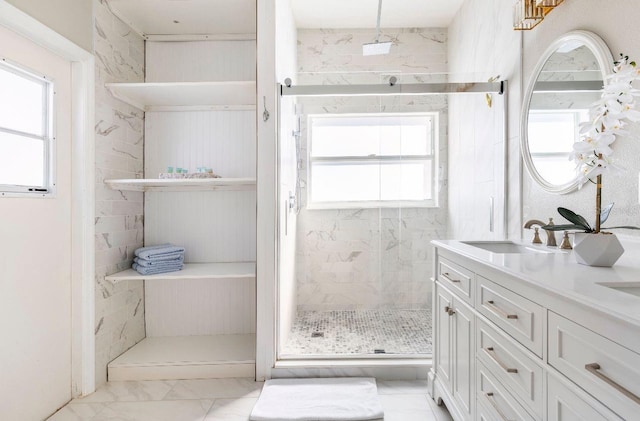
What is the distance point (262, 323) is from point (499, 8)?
8.14ft

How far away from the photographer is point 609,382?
2.35 feet

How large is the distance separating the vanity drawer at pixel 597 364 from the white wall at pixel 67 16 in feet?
7.68

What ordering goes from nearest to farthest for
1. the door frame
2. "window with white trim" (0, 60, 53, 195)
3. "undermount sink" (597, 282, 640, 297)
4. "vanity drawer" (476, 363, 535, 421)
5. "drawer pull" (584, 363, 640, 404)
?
"drawer pull" (584, 363, 640, 404), "undermount sink" (597, 282, 640, 297), "vanity drawer" (476, 363, 535, 421), "window with white trim" (0, 60, 53, 195), the door frame

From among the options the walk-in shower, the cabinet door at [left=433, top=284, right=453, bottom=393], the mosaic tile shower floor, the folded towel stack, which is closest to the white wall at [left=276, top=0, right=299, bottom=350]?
the walk-in shower

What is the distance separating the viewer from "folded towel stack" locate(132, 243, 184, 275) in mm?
2258

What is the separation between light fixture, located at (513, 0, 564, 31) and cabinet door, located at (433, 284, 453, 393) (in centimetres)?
143

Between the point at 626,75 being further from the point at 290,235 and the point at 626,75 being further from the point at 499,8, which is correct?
the point at 290,235

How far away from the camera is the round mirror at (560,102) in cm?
147

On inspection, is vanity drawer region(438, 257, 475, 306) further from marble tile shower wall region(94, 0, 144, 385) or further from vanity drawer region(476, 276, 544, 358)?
marble tile shower wall region(94, 0, 144, 385)

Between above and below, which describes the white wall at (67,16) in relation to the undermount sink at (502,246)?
above

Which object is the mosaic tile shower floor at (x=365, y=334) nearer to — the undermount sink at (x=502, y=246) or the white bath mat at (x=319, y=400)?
the white bath mat at (x=319, y=400)

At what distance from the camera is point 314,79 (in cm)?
286

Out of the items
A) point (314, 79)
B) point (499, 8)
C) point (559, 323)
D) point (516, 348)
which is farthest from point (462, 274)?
point (314, 79)

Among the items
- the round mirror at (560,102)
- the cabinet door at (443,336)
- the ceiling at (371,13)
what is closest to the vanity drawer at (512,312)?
the cabinet door at (443,336)
